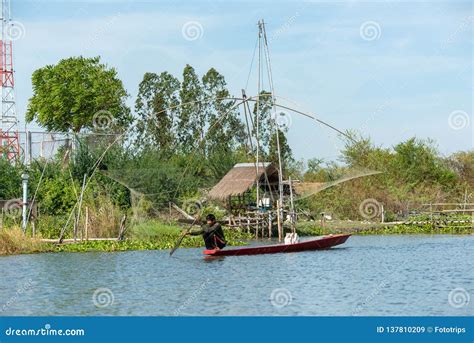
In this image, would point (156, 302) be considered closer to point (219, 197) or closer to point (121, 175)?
point (121, 175)

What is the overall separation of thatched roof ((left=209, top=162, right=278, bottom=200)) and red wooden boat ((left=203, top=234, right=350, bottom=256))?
18.0 ft

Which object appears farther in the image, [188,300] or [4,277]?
[4,277]

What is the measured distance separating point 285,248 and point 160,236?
5839 mm

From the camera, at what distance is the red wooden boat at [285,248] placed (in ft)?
79.2

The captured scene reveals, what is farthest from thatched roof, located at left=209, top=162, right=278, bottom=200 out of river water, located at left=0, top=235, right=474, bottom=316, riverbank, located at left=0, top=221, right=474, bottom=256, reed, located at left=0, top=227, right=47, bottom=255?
reed, located at left=0, top=227, right=47, bottom=255

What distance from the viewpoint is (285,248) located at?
25.5m

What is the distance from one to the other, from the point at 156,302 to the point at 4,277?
5.23 metres

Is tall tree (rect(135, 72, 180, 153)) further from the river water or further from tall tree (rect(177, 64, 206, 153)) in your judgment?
the river water

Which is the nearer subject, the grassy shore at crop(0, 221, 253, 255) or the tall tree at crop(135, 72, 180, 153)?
the grassy shore at crop(0, 221, 253, 255)

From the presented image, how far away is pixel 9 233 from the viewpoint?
25844mm

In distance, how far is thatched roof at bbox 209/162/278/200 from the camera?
32.7 m

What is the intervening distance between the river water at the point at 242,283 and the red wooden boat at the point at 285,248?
20 cm

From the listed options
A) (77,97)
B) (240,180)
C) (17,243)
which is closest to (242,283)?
(17,243)
